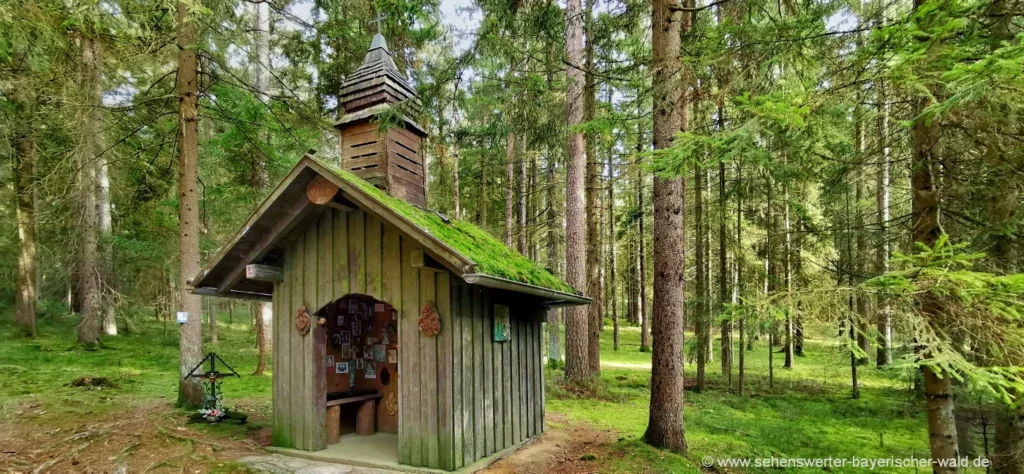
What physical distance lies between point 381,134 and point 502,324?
10.2ft

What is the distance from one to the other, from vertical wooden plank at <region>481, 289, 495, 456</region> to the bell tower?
2029mm

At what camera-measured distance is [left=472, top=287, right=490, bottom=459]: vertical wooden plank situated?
6.02m

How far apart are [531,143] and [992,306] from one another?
8.42 meters

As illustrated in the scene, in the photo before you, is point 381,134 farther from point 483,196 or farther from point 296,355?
point 483,196

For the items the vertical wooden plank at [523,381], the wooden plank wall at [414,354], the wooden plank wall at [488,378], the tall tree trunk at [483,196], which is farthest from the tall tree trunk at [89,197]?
the tall tree trunk at [483,196]

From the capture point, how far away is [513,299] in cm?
719

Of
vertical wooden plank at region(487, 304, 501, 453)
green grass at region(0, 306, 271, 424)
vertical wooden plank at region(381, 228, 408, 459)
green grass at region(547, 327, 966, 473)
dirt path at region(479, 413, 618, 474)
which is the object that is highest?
vertical wooden plank at region(381, 228, 408, 459)

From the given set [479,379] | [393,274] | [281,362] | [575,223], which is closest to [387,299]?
[393,274]

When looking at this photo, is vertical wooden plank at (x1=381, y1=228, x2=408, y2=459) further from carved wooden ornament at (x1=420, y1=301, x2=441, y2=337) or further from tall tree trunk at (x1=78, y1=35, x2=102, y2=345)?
tall tree trunk at (x1=78, y1=35, x2=102, y2=345)

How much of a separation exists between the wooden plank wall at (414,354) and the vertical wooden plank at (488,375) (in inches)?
0.5

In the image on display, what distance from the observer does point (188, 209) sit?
832cm

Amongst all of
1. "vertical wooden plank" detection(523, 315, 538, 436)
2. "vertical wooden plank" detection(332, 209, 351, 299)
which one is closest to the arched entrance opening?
"vertical wooden plank" detection(332, 209, 351, 299)

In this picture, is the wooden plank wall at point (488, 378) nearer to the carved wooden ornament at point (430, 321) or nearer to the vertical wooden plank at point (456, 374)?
the vertical wooden plank at point (456, 374)

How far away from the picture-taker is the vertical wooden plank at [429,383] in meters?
5.62
